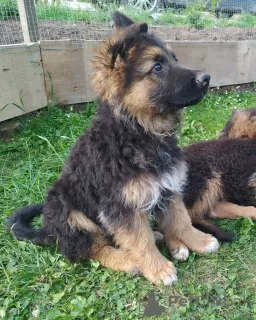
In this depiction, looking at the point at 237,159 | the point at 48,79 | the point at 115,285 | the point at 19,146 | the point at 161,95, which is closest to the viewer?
the point at 161,95

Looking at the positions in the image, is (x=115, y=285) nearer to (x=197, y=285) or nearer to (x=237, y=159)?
(x=197, y=285)

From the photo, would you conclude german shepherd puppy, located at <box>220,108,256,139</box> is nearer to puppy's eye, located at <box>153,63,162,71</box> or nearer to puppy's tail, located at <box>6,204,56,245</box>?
puppy's eye, located at <box>153,63,162,71</box>

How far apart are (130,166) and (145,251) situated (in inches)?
29.3

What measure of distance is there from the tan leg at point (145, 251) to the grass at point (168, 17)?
4.22 m

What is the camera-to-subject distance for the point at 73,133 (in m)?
5.39

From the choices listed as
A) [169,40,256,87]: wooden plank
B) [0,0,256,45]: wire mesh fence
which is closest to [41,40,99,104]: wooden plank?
[0,0,256,45]: wire mesh fence

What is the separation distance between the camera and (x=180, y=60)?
23.1 ft

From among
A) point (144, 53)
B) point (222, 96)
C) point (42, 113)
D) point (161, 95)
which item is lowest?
point (222, 96)

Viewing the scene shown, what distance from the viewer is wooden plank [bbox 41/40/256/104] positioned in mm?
5652

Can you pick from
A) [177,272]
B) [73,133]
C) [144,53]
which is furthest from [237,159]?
[73,133]

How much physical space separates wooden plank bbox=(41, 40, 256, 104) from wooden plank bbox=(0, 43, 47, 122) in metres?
0.16

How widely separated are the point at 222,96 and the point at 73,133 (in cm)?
389

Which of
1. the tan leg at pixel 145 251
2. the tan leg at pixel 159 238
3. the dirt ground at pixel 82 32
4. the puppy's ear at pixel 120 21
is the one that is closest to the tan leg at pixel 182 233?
the tan leg at pixel 159 238

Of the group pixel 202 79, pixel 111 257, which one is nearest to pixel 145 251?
pixel 111 257
